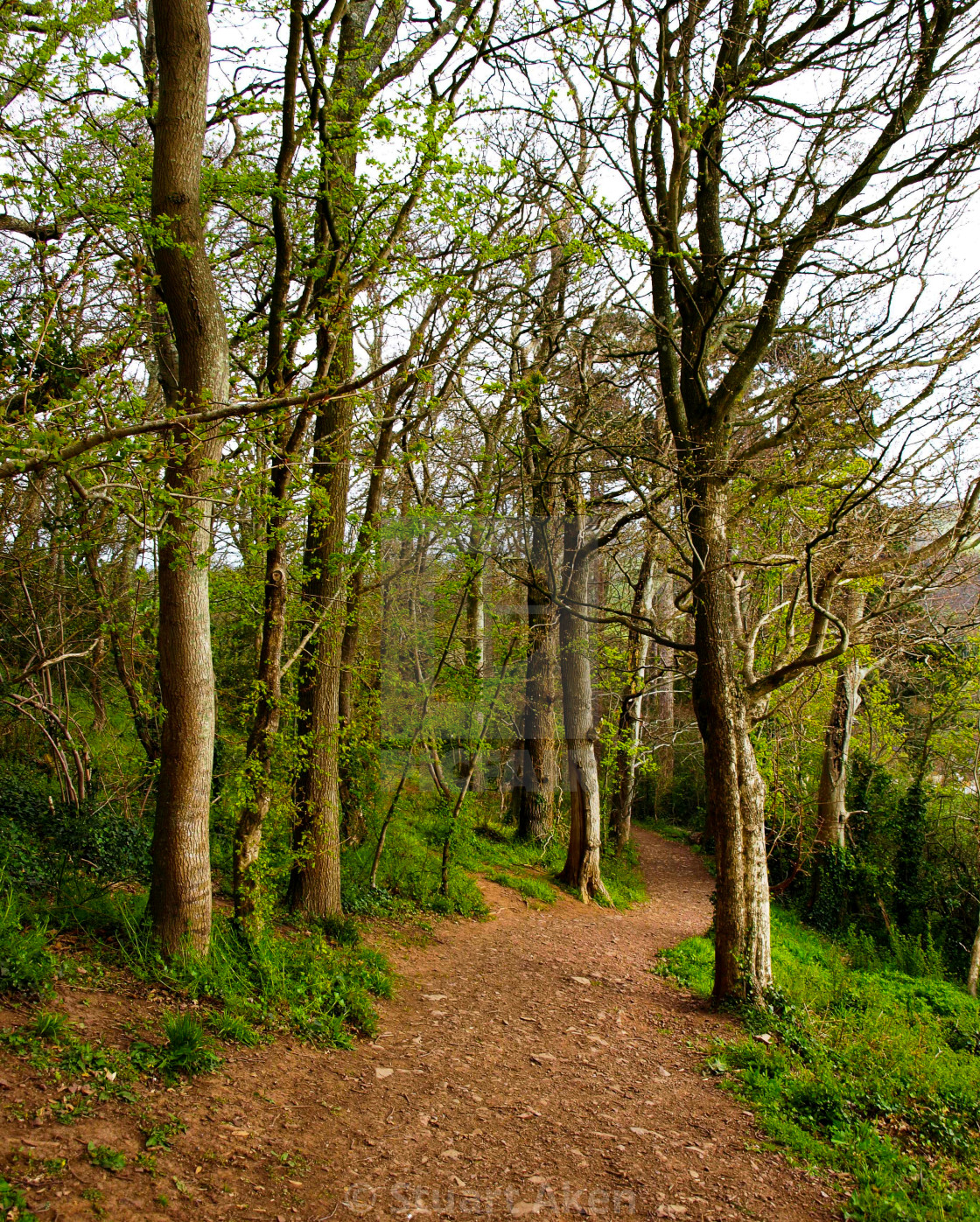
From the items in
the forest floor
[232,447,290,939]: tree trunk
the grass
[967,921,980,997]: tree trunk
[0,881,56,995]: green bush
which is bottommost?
[967,921,980,997]: tree trunk

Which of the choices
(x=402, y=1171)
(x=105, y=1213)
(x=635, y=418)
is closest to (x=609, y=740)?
(x=635, y=418)

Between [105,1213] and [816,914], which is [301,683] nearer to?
[105,1213]

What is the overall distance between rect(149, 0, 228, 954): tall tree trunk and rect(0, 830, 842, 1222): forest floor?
76 cm

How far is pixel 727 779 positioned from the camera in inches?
276

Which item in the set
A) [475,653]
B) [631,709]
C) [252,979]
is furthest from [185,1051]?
[631,709]

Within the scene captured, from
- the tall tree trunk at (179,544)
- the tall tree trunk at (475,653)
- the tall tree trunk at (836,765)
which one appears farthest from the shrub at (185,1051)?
the tall tree trunk at (836,765)

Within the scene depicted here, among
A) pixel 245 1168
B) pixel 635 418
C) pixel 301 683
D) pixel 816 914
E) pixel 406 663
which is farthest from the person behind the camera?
pixel 816 914

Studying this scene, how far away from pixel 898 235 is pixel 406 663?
829 centimetres

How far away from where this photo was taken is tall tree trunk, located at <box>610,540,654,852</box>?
1145 cm

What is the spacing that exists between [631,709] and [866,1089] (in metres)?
10.5

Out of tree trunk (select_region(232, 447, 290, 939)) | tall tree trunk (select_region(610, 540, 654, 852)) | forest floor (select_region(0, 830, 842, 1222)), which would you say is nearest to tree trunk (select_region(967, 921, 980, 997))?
tall tree trunk (select_region(610, 540, 654, 852))

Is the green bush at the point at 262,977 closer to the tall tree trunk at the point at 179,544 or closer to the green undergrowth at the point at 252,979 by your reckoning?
the green undergrowth at the point at 252,979

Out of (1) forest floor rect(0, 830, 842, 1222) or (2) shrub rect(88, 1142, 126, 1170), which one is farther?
(1) forest floor rect(0, 830, 842, 1222)

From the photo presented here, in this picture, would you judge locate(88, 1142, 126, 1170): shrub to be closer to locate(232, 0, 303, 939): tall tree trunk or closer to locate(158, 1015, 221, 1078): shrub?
locate(158, 1015, 221, 1078): shrub
